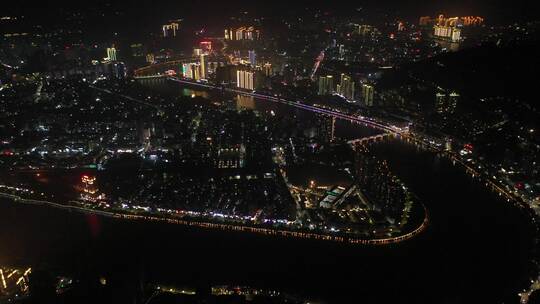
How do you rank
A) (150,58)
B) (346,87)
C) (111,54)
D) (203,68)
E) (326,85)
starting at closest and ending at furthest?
(346,87), (326,85), (203,68), (111,54), (150,58)

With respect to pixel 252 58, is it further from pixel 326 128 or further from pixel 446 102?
pixel 446 102

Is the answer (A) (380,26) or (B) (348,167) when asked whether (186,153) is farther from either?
(A) (380,26)

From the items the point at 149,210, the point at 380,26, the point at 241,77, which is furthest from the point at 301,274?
the point at 380,26

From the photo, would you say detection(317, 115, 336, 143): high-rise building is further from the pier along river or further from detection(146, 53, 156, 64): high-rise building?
detection(146, 53, 156, 64): high-rise building

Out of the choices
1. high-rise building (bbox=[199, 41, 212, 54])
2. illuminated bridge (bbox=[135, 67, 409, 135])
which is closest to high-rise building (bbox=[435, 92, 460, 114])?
illuminated bridge (bbox=[135, 67, 409, 135])

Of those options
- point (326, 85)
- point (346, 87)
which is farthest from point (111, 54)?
point (346, 87)

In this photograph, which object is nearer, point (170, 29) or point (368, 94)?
point (368, 94)

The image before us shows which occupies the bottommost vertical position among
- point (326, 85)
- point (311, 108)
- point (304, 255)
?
point (304, 255)

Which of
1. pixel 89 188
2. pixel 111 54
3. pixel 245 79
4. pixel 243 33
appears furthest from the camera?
pixel 243 33
